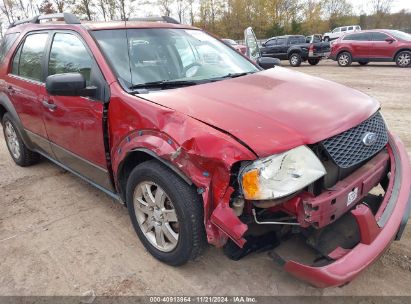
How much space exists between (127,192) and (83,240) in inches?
27.9

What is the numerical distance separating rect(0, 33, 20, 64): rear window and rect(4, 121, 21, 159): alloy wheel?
874 mm

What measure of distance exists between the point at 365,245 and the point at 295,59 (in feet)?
61.9

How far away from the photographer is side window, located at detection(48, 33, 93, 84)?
3.23 m

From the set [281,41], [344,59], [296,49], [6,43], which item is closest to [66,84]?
[6,43]

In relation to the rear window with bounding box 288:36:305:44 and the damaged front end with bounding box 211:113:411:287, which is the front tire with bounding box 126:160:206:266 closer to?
the damaged front end with bounding box 211:113:411:287

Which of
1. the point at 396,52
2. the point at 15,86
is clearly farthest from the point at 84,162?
the point at 396,52

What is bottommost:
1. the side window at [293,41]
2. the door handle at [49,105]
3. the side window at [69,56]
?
the side window at [293,41]

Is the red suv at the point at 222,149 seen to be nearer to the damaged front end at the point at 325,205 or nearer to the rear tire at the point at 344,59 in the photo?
the damaged front end at the point at 325,205

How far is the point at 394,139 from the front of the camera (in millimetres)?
3074

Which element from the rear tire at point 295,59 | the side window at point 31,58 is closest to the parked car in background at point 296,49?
the rear tire at point 295,59

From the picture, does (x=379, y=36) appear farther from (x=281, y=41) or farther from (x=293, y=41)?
(x=281, y=41)

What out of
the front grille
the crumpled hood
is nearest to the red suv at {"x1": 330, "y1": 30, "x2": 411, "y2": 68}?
the crumpled hood

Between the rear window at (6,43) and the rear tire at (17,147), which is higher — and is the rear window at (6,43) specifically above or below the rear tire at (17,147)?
above

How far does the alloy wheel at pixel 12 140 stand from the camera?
5.05 m
